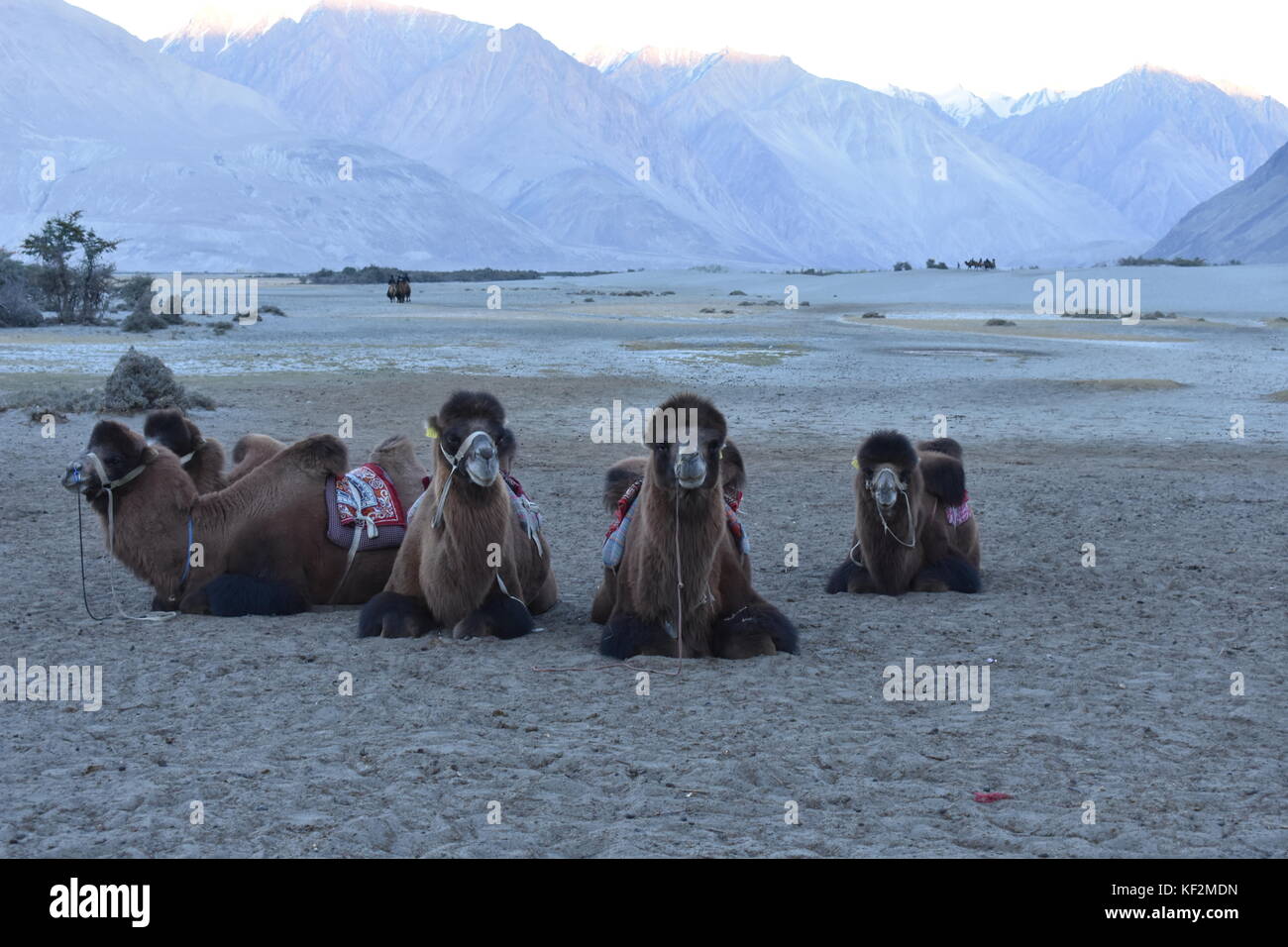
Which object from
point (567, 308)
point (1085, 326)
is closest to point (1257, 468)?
point (1085, 326)

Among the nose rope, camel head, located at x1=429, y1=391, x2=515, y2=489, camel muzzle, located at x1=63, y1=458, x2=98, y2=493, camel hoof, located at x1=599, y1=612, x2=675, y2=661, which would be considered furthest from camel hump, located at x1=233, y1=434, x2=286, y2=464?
the nose rope

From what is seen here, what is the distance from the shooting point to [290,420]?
1870cm

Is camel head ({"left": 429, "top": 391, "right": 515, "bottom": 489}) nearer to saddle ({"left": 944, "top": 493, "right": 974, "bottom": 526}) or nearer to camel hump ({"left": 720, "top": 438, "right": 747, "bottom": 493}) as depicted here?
camel hump ({"left": 720, "top": 438, "right": 747, "bottom": 493})

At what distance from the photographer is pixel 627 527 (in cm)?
742

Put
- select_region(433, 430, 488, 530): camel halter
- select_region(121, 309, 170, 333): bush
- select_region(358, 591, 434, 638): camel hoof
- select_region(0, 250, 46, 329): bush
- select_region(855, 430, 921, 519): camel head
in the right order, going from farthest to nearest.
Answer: select_region(0, 250, 46, 329): bush, select_region(121, 309, 170, 333): bush, select_region(855, 430, 921, 519): camel head, select_region(358, 591, 434, 638): camel hoof, select_region(433, 430, 488, 530): camel halter

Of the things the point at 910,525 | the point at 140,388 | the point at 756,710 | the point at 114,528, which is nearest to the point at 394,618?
the point at 114,528

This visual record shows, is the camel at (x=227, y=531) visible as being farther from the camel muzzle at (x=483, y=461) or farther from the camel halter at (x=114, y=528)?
the camel muzzle at (x=483, y=461)

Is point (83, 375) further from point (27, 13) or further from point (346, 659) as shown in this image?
point (27, 13)

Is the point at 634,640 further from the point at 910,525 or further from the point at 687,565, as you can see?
the point at 910,525

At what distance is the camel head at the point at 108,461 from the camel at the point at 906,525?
4273 millimetres

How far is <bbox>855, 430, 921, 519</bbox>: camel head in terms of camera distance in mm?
8688

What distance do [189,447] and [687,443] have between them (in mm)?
3970

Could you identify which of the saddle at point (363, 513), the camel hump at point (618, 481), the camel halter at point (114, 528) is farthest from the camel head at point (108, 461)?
the camel hump at point (618, 481)

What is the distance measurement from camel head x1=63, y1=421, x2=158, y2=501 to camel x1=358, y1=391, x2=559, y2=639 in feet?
5.29
